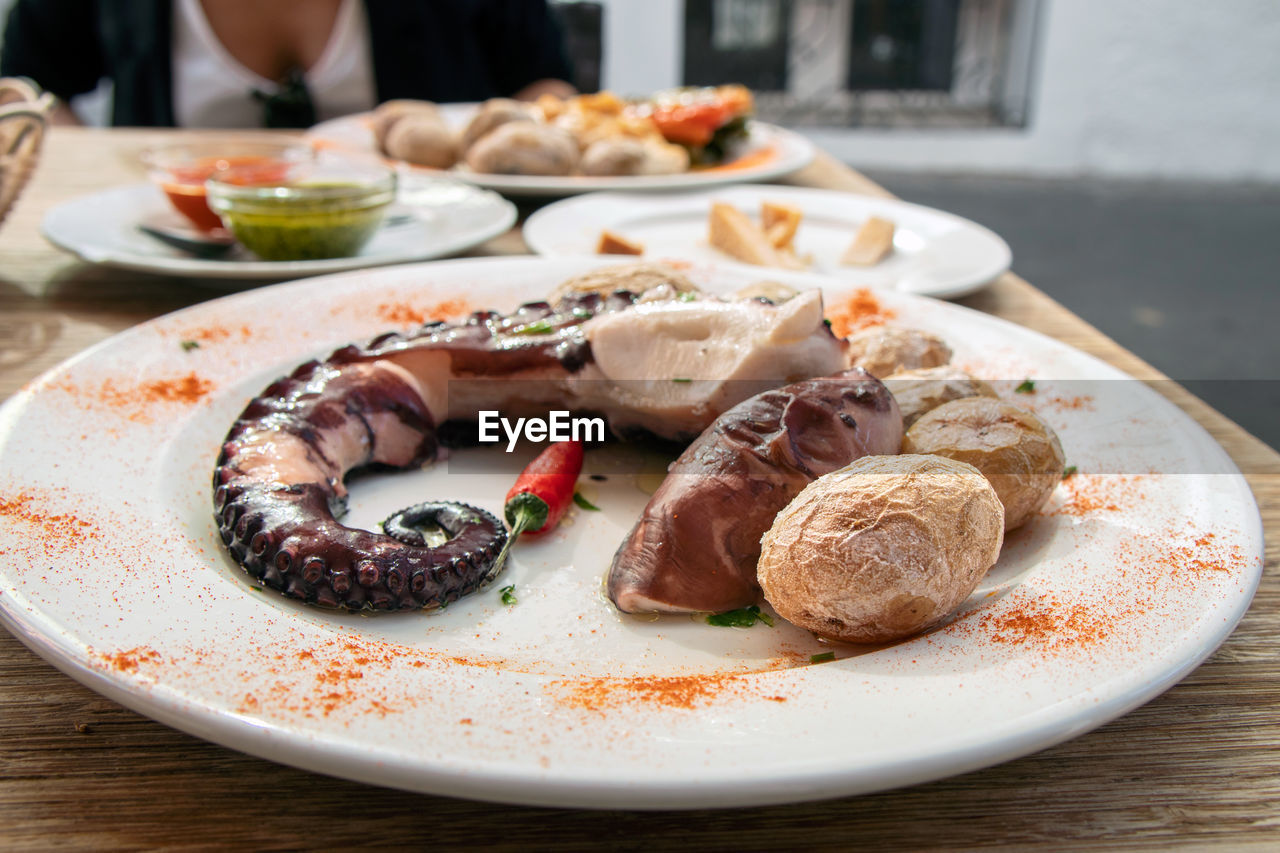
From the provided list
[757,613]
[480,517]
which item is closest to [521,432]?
[480,517]

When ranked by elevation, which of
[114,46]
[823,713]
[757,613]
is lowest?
[757,613]

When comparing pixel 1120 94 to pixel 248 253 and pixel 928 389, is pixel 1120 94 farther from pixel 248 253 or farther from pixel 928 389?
pixel 928 389

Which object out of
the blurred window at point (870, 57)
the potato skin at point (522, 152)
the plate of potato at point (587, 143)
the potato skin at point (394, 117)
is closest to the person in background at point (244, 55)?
the plate of potato at point (587, 143)

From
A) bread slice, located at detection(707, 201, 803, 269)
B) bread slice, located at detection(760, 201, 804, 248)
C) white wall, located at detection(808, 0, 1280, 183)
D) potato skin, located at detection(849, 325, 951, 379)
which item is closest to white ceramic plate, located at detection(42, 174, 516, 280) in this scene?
bread slice, located at detection(707, 201, 803, 269)

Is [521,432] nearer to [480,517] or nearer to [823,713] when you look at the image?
[480,517]

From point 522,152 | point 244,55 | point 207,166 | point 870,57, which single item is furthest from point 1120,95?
point 207,166

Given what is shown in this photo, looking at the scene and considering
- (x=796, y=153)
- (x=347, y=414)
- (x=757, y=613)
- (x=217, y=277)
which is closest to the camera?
(x=757, y=613)

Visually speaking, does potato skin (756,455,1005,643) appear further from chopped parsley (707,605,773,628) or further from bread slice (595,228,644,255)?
bread slice (595,228,644,255)
